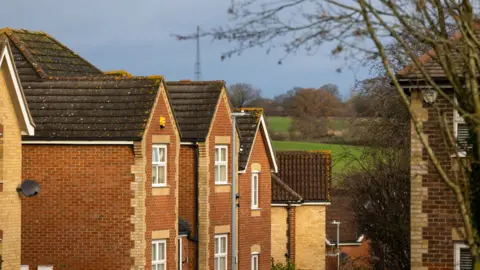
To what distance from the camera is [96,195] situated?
109ft

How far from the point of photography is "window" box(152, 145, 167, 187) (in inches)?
1345

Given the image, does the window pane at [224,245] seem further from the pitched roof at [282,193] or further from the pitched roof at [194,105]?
the pitched roof at [282,193]

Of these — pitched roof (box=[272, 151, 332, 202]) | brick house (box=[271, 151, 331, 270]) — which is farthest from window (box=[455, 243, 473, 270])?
pitched roof (box=[272, 151, 332, 202])

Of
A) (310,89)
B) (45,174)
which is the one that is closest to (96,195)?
(45,174)

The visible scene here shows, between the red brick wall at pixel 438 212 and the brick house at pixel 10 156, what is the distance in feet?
30.5

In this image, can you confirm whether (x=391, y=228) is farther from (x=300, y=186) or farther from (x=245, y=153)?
(x=300, y=186)

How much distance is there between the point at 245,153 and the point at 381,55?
81.9 ft

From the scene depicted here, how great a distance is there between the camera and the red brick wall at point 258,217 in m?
41.2

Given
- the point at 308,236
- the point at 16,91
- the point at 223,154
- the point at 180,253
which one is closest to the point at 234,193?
the point at 223,154

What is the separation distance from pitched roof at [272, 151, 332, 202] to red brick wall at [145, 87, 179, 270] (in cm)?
1764

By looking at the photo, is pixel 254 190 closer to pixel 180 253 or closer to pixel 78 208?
pixel 180 253

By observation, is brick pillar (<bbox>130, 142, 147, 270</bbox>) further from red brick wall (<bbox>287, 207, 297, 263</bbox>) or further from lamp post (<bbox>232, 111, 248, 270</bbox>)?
red brick wall (<bbox>287, 207, 297, 263</bbox>)

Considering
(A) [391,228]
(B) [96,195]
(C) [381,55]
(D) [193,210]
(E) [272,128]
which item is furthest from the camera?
(E) [272,128]

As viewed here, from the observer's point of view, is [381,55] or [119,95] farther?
[119,95]
